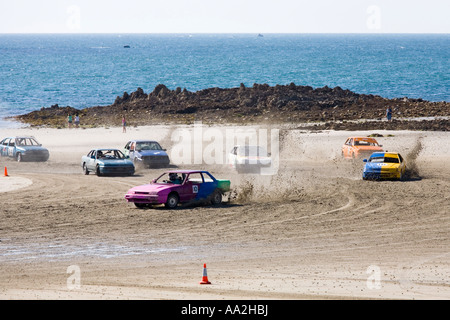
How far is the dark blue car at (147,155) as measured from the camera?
1357 inches

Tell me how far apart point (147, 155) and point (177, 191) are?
39.3 ft

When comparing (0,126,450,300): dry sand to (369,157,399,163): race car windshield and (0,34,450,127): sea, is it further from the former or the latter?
(0,34,450,127): sea

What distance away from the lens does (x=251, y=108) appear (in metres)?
63.3

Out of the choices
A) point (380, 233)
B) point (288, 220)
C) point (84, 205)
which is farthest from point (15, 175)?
point (380, 233)

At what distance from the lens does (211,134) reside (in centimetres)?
5019

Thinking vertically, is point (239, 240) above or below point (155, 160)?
below

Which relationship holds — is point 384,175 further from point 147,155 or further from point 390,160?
point 147,155

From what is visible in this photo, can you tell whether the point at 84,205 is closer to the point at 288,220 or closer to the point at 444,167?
the point at 288,220

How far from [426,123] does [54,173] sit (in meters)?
28.3

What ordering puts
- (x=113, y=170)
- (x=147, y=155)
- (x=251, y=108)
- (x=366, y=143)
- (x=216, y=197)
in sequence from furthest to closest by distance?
(x=251, y=108)
(x=366, y=143)
(x=147, y=155)
(x=113, y=170)
(x=216, y=197)

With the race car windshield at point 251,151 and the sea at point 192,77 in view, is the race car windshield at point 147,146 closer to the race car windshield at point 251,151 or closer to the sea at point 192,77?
the race car windshield at point 251,151

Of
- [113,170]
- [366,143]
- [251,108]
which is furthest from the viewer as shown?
[251,108]

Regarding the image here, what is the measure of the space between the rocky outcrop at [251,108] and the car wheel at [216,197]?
3223 cm

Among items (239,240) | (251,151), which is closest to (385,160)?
(251,151)
